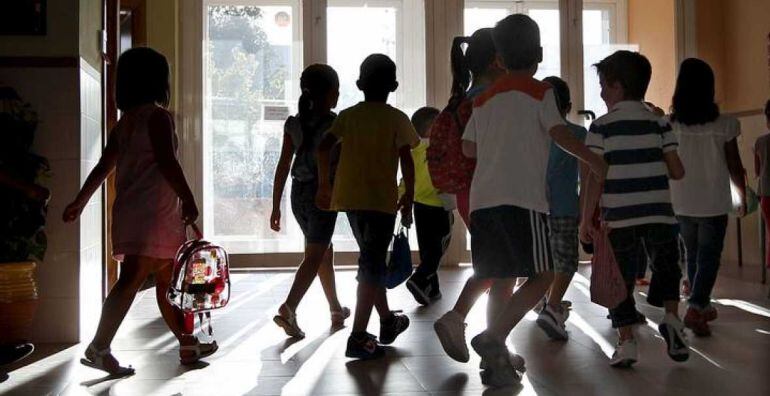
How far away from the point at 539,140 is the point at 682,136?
1.43m

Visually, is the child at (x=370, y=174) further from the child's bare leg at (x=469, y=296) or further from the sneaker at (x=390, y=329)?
the child's bare leg at (x=469, y=296)

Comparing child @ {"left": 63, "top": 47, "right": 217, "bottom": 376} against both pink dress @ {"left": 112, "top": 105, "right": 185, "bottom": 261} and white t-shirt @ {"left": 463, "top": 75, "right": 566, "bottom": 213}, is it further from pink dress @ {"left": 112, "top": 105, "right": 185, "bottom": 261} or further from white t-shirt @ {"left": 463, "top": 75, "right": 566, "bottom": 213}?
white t-shirt @ {"left": 463, "top": 75, "right": 566, "bottom": 213}

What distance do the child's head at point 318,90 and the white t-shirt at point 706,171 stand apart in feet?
5.23

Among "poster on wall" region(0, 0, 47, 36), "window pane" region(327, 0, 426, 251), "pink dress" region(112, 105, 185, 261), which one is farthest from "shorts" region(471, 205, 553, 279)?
"window pane" region(327, 0, 426, 251)

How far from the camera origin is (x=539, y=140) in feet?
9.43

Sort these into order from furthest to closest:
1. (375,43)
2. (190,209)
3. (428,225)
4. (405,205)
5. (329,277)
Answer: (375,43) → (428,225) → (329,277) → (405,205) → (190,209)

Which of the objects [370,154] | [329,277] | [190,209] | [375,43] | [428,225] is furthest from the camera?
[375,43]

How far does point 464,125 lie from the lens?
3186 mm

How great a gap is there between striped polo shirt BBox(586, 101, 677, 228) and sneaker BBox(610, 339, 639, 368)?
42 cm

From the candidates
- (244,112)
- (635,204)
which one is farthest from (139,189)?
(244,112)

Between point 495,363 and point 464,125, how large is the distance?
87 centimetres

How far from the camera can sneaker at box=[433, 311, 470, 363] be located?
302 cm

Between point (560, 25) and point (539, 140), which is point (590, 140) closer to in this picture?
point (539, 140)

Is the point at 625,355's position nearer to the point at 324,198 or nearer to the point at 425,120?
the point at 324,198
